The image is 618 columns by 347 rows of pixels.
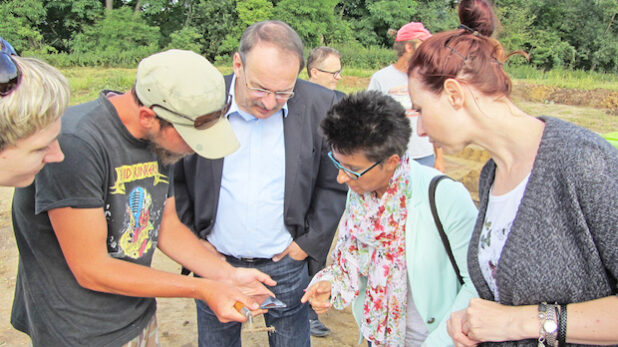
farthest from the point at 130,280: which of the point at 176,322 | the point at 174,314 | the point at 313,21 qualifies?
the point at 313,21

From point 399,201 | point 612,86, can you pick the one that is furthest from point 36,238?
point 612,86

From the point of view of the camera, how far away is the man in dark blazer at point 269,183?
227 centimetres

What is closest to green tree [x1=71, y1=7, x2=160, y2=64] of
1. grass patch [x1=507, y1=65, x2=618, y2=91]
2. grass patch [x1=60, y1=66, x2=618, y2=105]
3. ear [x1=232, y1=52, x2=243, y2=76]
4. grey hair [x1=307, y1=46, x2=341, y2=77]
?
grass patch [x1=60, y1=66, x2=618, y2=105]

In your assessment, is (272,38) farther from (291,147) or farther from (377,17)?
(377,17)

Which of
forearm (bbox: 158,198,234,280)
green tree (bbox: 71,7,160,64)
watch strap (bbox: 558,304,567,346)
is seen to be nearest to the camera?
watch strap (bbox: 558,304,567,346)

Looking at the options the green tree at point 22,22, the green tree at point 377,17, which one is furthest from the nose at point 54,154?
the green tree at point 377,17

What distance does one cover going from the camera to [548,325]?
1308 millimetres

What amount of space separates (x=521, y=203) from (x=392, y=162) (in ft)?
2.13

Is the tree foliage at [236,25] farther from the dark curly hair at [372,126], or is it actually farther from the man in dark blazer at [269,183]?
the dark curly hair at [372,126]

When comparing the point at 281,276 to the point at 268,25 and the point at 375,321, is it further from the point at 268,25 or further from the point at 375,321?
the point at 268,25

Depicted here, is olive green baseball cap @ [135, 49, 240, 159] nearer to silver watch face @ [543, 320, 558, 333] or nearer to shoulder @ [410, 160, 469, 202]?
shoulder @ [410, 160, 469, 202]

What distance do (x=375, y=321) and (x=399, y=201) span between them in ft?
1.83

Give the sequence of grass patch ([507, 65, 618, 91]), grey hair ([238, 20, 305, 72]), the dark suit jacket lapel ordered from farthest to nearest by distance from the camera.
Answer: grass patch ([507, 65, 618, 91]), the dark suit jacket lapel, grey hair ([238, 20, 305, 72])

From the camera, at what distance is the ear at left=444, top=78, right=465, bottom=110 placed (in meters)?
1.41
